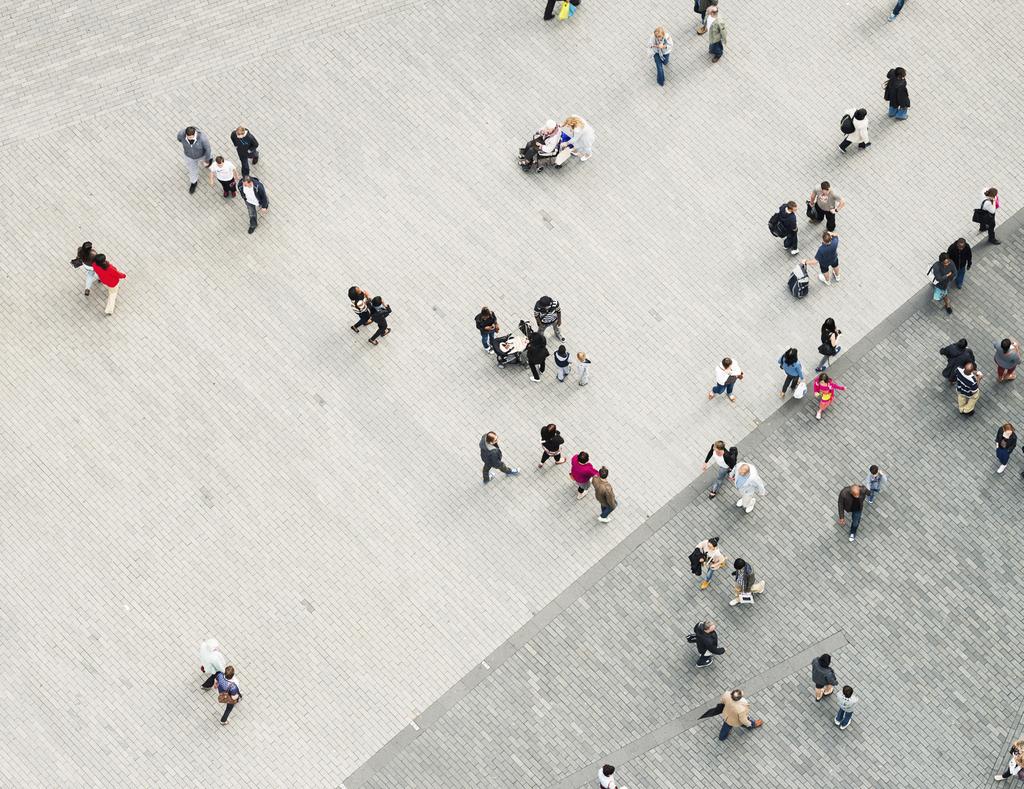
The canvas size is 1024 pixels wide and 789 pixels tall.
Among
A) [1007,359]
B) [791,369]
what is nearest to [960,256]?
[1007,359]

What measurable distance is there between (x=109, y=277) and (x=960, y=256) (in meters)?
14.9

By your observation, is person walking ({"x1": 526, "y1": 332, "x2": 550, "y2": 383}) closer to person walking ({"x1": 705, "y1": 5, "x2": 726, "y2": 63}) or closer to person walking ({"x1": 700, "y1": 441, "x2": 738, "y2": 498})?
person walking ({"x1": 700, "y1": 441, "x2": 738, "y2": 498})

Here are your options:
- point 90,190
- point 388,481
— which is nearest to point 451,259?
point 388,481

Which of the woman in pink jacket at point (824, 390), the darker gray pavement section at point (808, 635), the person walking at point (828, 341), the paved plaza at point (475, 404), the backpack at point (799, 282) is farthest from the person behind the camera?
the backpack at point (799, 282)

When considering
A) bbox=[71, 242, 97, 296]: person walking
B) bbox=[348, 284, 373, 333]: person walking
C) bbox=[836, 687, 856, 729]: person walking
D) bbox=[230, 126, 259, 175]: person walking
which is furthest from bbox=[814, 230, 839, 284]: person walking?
bbox=[71, 242, 97, 296]: person walking

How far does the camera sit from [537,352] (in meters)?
31.7

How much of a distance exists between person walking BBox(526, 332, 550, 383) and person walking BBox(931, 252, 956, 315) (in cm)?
698

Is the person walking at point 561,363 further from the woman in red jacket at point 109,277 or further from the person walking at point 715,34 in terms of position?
the woman in red jacket at point 109,277

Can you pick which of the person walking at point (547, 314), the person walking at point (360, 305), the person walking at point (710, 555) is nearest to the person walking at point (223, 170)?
the person walking at point (360, 305)

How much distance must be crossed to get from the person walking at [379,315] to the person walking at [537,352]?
8.23 feet

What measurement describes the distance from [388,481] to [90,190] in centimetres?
806

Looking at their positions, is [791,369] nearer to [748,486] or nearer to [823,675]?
[748,486]

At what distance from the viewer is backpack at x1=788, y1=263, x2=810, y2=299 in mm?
32938

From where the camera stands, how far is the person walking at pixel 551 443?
3072 centimetres
